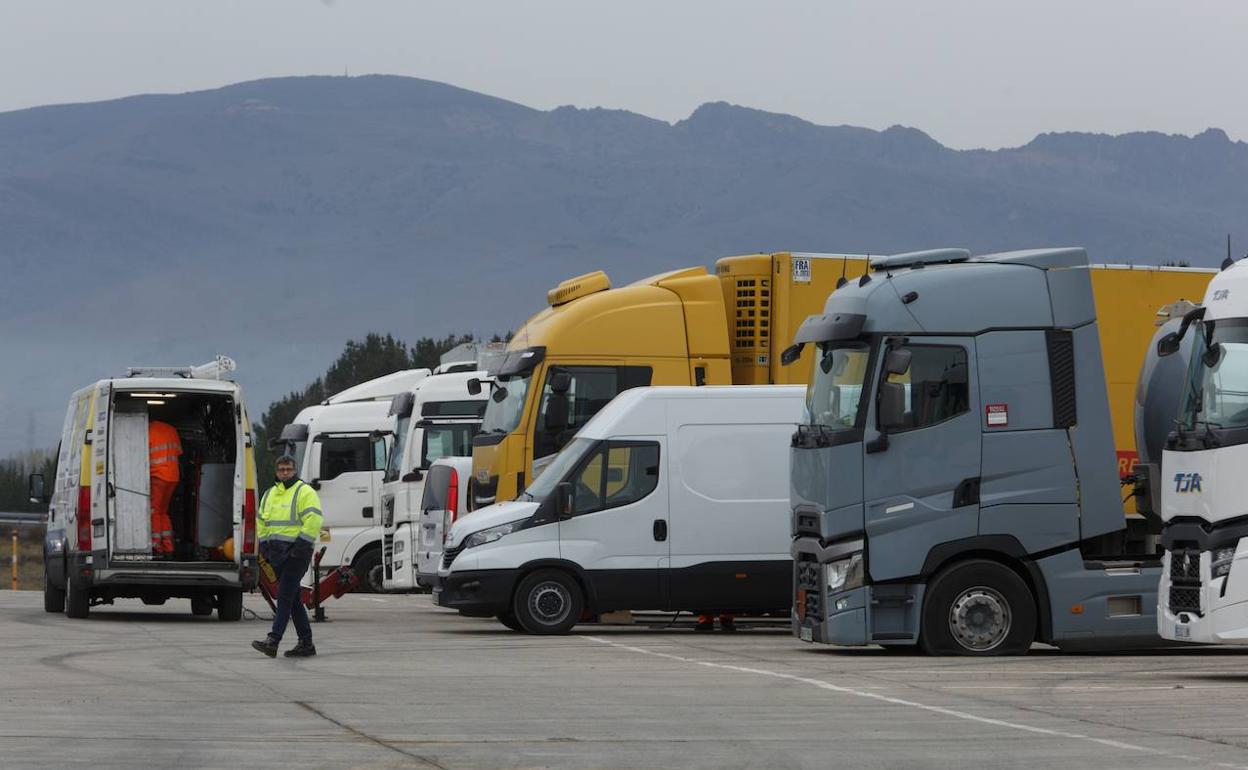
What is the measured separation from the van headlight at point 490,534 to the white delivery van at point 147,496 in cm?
300

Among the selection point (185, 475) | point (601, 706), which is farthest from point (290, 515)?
point (185, 475)

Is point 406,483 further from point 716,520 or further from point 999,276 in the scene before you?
point 999,276

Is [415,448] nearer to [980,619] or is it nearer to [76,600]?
[76,600]

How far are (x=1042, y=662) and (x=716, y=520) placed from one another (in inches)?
181

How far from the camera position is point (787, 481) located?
2088 centimetres

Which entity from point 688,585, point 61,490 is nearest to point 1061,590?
point 688,585

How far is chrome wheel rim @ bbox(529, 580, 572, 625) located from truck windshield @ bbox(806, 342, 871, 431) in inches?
157

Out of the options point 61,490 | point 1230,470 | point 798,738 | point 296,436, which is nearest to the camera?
point 798,738

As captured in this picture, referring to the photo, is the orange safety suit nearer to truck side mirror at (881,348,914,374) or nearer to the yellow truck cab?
the yellow truck cab

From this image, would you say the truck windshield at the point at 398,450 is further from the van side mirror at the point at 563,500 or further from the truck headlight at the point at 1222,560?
the truck headlight at the point at 1222,560

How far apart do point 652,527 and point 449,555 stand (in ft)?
7.50

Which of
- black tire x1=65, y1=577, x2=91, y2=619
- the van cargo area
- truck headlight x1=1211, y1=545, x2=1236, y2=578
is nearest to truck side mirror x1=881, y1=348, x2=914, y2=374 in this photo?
truck headlight x1=1211, y1=545, x2=1236, y2=578

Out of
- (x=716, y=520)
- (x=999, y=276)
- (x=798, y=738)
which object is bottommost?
(x=798, y=738)

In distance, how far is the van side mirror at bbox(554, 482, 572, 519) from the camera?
2067 cm
